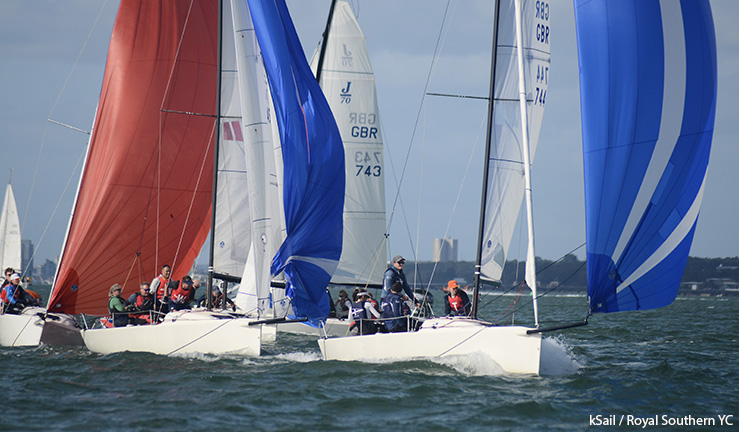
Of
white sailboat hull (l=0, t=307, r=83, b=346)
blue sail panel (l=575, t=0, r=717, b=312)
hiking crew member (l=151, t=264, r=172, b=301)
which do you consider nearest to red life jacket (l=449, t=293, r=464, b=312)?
blue sail panel (l=575, t=0, r=717, b=312)

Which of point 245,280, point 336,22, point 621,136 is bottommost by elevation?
point 245,280

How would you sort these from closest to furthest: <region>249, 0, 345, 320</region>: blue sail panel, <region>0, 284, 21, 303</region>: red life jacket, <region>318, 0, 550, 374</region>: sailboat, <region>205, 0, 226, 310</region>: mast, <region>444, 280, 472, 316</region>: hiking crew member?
1. <region>318, 0, 550, 374</region>: sailboat
2. <region>444, 280, 472, 316</region>: hiking crew member
3. <region>249, 0, 345, 320</region>: blue sail panel
4. <region>205, 0, 226, 310</region>: mast
5. <region>0, 284, 21, 303</region>: red life jacket

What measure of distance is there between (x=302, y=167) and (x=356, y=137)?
18.8 ft

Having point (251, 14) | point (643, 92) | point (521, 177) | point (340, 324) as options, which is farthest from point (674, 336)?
point (251, 14)

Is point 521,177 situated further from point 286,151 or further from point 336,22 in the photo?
point 336,22

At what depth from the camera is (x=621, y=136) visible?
1029 centimetres

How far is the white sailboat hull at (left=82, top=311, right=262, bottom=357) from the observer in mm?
12258

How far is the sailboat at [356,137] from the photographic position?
18328 mm

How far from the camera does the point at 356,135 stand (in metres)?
18.4

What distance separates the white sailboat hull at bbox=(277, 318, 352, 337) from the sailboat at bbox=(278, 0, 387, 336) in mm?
972

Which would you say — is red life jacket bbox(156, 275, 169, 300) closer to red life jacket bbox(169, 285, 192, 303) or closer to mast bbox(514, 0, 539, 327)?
red life jacket bbox(169, 285, 192, 303)

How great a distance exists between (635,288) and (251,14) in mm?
7309

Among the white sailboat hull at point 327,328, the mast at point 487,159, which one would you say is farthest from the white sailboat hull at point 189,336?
the white sailboat hull at point 327,328

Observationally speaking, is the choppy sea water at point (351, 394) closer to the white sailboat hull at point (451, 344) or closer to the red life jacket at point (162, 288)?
the white sailboat hull at point (451, 344)
